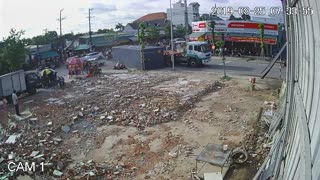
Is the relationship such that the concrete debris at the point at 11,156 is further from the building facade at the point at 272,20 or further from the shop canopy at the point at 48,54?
the building facade at the point at 272,20

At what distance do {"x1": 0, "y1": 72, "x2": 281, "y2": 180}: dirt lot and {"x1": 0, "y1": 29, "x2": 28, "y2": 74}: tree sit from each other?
20.0ft

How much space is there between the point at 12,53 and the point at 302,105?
24088 millimetres

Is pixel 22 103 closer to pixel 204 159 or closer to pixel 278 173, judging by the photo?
pixel 204 159

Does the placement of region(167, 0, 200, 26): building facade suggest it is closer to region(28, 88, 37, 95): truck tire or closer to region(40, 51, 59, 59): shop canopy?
region(40, 51, 59, 59): shop canopy

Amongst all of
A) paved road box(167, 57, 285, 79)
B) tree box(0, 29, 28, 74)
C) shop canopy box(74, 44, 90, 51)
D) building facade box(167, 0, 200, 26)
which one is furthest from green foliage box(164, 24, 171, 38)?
tree box(0, 29, 28, 74)

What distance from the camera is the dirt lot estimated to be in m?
10.4

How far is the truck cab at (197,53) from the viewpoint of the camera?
2736 centimetres

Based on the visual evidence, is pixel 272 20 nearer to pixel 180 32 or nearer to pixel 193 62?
pixel 193 62

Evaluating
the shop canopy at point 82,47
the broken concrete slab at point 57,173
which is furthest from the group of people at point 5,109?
the shop canopy at point 82,47

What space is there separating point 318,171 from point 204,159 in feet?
19.6

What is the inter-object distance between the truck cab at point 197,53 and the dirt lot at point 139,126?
6222 millimetres

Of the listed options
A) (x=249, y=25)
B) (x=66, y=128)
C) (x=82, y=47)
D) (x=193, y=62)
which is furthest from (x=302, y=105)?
(x=82, y=47)

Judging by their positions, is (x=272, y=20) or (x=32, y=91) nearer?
(x=32, y=91)

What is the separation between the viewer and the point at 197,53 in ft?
89.9
